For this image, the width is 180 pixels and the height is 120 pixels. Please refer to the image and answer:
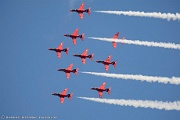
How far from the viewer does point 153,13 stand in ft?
318

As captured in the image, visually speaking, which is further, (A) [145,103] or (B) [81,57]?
(B) [81,57]

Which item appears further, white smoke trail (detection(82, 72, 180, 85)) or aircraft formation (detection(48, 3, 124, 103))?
aircraft formation (detection(48, 3, 124, 103))

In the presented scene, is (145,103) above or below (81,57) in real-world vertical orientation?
below

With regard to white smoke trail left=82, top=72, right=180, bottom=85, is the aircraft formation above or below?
above

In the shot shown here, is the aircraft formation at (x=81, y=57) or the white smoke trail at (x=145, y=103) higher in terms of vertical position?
the aircraft formation at (x=81, y=57)

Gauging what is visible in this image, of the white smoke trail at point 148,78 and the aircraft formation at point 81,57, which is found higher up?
the aircraft formation at point 81,57

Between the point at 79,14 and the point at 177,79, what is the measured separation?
97.5ft

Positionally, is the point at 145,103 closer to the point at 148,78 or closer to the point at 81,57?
the point at 148,78

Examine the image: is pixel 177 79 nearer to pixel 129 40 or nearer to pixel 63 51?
pixel 129 40

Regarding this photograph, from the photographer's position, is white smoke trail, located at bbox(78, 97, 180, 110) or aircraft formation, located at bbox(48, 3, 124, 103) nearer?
white smoke trail, located at bbox(78, 97, 180, 110)

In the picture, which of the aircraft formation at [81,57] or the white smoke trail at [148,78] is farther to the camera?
the aircraft formation at [81,57]

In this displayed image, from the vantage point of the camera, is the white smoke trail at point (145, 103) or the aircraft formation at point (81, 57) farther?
the aircraft formation at point (81, 57)

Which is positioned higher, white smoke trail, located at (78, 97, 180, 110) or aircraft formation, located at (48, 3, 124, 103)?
aircraft formation, located at (48, 3, 124, 103)

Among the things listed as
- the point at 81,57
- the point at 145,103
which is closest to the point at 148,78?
the point at 145,103
